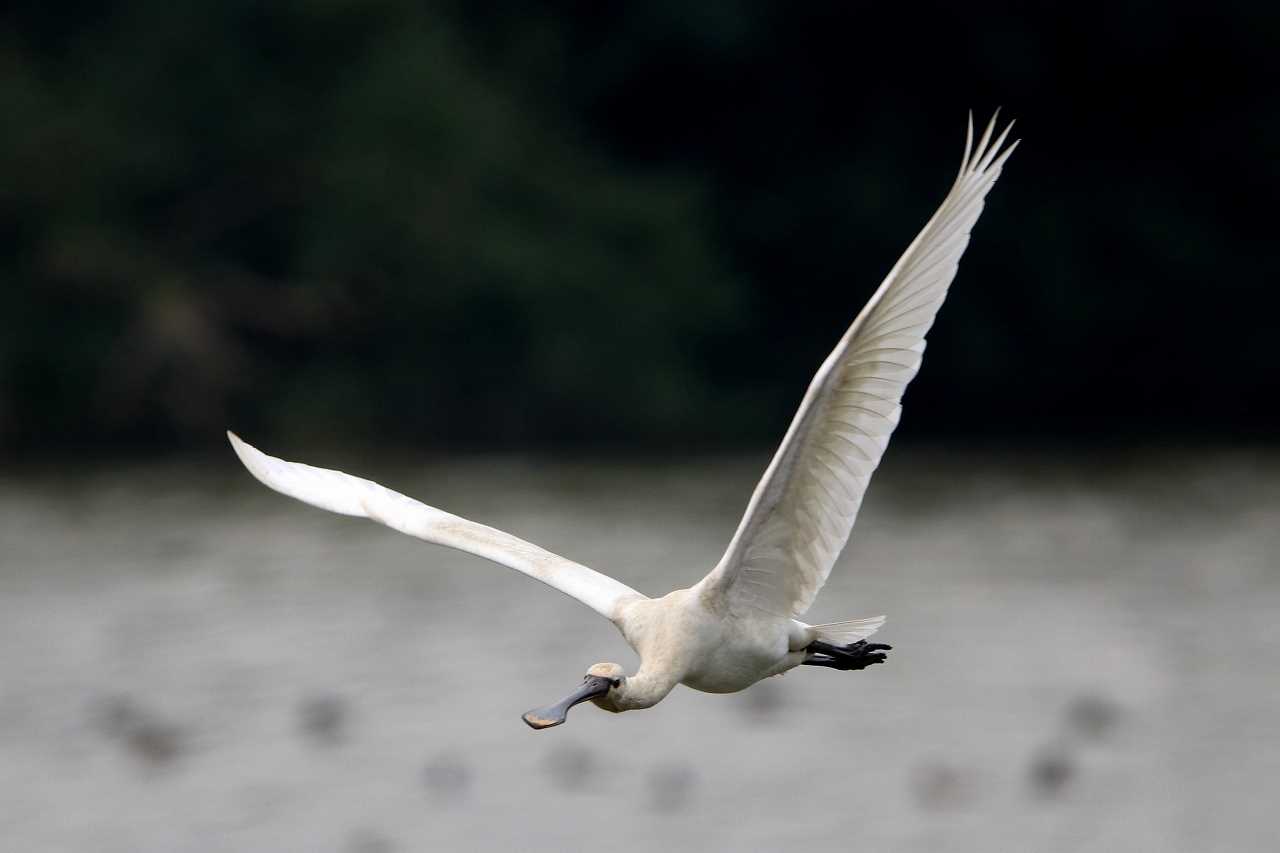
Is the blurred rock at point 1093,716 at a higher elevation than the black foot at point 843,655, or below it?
higher

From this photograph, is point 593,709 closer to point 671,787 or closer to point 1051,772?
point 671,787

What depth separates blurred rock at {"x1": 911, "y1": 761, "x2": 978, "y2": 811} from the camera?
55.1ft

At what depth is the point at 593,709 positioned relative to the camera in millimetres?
19094

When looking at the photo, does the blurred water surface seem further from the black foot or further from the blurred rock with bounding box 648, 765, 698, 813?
the black foot

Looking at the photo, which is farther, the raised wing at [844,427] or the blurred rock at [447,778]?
the blurred rock at [447,778]

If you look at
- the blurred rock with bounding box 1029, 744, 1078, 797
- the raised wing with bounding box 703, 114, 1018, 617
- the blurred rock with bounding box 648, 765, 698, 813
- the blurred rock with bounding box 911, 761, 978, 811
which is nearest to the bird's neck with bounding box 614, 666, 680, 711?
the raised wing with bounding box 703, 114, 1018, 617

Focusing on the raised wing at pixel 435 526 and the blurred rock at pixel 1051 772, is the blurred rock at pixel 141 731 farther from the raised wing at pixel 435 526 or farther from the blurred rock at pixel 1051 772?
→ the raised wing at pixel 435 526

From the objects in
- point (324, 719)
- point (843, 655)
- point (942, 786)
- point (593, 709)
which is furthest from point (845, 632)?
point (593, 709)

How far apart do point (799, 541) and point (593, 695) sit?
→ 108 centimetres

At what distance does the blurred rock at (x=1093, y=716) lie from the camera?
61.0 feet

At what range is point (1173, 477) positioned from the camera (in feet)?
99.2

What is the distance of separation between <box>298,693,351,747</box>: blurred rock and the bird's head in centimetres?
1004

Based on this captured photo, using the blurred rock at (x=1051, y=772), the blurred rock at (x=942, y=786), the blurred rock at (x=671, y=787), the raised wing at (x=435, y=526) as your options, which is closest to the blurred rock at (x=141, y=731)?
the blurred rock at (x=671, y=787)

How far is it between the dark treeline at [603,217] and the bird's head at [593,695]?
25667mm
